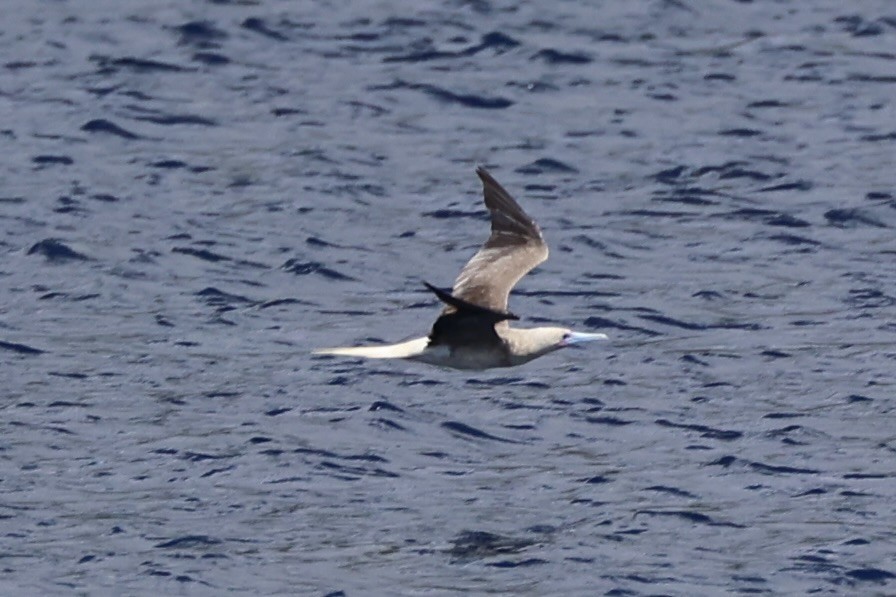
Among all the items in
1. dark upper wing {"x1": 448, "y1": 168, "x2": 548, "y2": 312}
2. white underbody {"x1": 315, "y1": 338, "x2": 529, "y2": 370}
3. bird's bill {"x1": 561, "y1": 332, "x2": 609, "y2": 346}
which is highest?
dark upper wing {"x1": 448, "y1": 168, "x2": 548, "y2": 312}

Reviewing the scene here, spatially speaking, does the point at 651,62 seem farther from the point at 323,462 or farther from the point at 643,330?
the point at 323,462

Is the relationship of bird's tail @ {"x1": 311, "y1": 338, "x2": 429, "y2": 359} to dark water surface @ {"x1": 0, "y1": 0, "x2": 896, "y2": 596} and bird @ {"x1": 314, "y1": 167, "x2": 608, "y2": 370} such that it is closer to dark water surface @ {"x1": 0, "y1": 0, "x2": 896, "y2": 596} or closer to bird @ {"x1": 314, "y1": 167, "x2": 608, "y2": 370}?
bird @ {"x1": 314, "y1": 167, "x2": 608, "y2": 370}

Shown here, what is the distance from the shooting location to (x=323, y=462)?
14195mm

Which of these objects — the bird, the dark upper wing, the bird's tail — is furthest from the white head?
the bird's tail

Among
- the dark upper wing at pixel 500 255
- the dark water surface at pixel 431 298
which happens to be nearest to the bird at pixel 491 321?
the dark upper wing at pixel 500 255

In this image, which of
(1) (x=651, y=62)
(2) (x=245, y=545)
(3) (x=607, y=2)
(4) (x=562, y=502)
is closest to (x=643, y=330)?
(4) (x=562, y=502)

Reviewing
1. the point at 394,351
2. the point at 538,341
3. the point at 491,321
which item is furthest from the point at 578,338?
the point at 394,351

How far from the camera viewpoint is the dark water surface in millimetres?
13016

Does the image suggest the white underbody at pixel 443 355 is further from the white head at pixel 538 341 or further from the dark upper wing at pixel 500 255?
the dark upper wing at pixel 500 255

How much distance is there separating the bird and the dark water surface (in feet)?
3.66

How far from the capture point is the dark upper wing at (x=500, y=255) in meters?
13.6

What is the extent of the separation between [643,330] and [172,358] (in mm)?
3624

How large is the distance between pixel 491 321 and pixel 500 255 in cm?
170

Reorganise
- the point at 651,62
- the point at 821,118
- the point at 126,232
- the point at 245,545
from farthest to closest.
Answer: the point at 651,62, the point at 821,118, the point at 126,232, the point at 245,545
